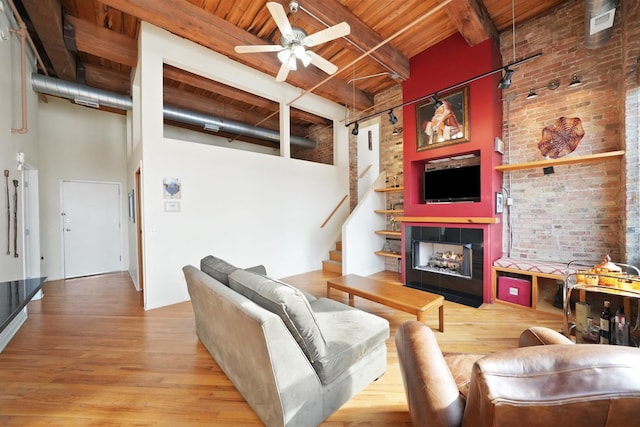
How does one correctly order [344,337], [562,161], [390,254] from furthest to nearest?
[390,254]
[562,161]
[344,337]

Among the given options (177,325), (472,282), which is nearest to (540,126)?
(472,282)

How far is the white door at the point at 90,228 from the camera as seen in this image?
203 inches

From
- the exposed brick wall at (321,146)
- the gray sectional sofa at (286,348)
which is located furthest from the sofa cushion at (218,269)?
the exposed brick wall at (321,146)

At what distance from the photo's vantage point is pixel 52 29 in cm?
318

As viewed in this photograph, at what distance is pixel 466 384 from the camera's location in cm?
129

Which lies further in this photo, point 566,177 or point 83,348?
point 566,177

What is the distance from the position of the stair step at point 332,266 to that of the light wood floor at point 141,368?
4.72 ft

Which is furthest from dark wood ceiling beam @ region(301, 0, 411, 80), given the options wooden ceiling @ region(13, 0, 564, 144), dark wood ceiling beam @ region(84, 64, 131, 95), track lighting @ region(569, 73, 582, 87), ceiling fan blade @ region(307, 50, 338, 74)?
dark wood ceiling beam @ region(84, 64, 131, 95)

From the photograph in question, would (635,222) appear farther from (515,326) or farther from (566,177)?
(515,326)

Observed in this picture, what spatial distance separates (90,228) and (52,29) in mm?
3735

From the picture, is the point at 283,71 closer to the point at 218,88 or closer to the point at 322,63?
the point at 322,63

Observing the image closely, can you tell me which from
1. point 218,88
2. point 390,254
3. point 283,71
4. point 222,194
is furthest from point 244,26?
point 390,254

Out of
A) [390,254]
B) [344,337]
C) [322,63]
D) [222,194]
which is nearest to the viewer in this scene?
[344,337]

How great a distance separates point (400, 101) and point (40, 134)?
277 inches
